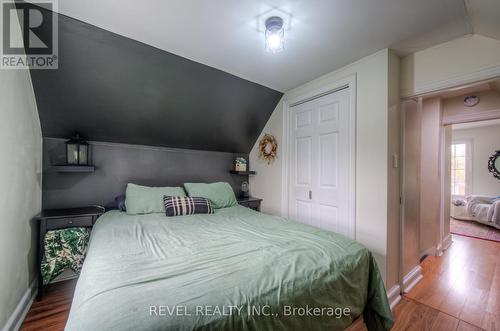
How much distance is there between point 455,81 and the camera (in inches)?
68.8

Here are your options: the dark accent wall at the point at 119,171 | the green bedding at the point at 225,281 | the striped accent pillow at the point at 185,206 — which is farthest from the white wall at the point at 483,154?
the striped accent pillow at the point at 185,206

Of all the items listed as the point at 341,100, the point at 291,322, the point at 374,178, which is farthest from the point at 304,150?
the point at 291,322

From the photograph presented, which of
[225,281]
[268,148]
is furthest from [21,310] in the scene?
[268,148]

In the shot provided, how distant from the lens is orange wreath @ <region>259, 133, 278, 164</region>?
127 inches

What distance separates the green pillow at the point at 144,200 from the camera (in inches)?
90.3

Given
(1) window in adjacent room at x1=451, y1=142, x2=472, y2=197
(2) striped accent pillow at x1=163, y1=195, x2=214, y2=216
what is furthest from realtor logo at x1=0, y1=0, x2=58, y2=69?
(1) window in adjacent room at x1=451, y1=142, x2=472, y2=197

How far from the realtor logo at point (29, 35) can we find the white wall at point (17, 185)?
0.11 m

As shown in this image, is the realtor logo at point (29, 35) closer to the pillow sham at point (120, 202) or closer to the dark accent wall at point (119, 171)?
the dark accent wall at point (119, 171)

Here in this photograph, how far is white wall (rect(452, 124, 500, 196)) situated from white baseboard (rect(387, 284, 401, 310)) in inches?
217

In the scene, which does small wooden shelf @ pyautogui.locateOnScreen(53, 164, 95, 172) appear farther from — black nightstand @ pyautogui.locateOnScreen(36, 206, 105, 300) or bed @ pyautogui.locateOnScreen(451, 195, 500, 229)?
bed @ pyautogui.locateOnScreen(451, 195, 500, 229)

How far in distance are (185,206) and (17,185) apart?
1.32m

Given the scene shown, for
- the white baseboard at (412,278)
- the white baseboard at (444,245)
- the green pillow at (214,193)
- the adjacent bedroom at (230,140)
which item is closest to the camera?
the adjacent bedroom at (230,140)

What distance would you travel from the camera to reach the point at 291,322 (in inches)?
37.6

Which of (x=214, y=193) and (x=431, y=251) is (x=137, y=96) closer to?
(x=214, y=193)
